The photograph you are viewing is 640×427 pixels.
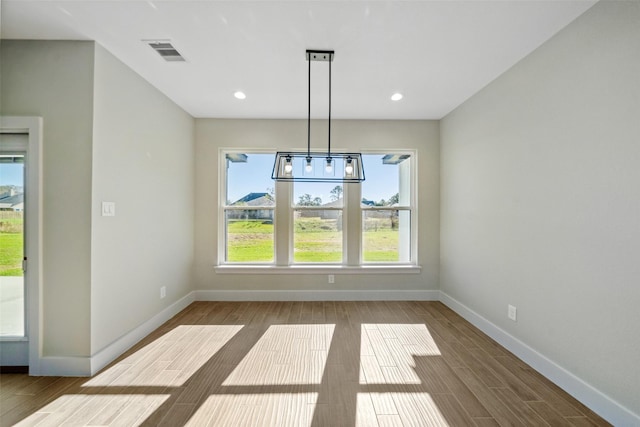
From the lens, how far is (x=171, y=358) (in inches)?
101

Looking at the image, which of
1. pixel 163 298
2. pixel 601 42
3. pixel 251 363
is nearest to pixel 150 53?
pixel 163 298

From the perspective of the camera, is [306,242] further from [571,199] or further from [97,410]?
[571,199]

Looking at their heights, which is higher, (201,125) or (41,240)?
(201,125)

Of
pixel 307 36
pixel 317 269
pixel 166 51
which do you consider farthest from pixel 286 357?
pixel 166 51

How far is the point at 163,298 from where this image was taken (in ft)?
11.1

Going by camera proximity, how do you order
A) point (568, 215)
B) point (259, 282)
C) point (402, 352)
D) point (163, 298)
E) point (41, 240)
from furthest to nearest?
point (259, 282), point (163, 298), point (402, 352), point (41, 240), point (568, 215)

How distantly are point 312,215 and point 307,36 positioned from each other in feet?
8.48

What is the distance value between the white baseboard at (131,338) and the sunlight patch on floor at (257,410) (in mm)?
1168

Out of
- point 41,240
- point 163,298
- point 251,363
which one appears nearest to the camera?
point 41,240

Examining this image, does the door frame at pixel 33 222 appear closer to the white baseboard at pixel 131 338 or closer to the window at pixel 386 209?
the white baseboard at pixel 131 338

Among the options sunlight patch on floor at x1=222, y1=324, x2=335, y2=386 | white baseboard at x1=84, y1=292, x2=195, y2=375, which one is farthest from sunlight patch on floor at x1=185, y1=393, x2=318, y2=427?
white baseboard at x1=84, y1=292, x2=195, y2=375

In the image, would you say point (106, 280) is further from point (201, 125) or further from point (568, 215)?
point (568, 215)

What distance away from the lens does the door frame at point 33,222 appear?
226 cm

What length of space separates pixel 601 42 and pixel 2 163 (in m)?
4.74
